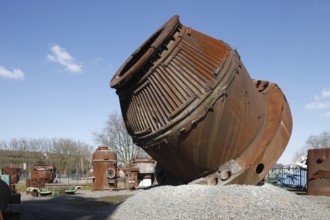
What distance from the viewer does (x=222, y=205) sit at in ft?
25.1

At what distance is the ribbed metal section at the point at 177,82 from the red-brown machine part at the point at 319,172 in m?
8.04

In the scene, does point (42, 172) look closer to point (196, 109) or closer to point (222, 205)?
point (196, 109)

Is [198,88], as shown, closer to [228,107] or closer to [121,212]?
[228,107]

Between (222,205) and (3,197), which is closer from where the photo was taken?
(222,205)

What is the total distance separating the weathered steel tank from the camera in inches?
329

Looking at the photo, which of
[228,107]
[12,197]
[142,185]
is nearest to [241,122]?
[228,107]

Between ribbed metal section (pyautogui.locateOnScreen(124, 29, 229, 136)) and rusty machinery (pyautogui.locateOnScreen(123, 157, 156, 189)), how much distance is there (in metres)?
17.1

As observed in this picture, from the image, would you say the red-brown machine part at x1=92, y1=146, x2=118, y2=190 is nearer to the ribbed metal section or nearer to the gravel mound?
the gravel mound

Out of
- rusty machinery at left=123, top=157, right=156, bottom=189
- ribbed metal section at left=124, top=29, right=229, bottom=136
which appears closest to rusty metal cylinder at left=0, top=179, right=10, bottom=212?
ribbed metal section at left=124, top=29, right=229, bottom=136

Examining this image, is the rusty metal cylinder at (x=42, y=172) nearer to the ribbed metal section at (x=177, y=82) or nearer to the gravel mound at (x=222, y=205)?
the gravel mound at (x=222, y=205)

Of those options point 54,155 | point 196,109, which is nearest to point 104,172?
point 196,109

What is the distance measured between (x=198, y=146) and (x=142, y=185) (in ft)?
64.2

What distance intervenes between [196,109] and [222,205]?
209cm

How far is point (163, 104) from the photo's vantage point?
8.47 meters
